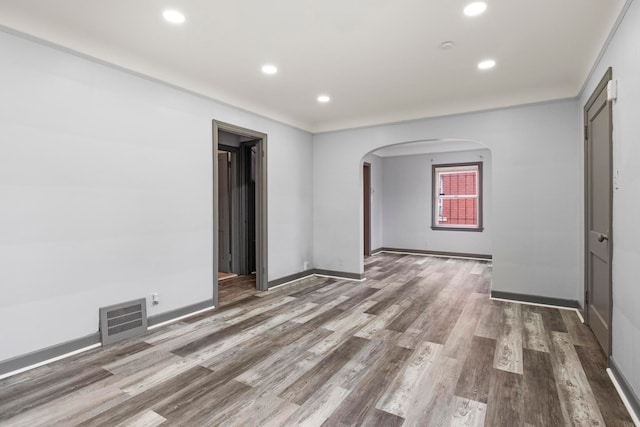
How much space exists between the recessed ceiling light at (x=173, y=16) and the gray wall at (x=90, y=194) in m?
0.94

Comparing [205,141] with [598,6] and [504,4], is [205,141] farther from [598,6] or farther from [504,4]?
[598,6]

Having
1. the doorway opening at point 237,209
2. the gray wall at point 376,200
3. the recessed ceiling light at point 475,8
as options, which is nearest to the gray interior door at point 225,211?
the doorway opening at point 237,209

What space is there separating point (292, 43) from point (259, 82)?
101cm

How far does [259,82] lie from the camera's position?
3760mm

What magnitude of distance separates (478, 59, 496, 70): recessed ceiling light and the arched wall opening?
3.93 metres

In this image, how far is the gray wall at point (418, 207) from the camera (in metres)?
7.38

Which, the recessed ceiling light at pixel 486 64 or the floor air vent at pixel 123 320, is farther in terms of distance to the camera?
the recessed ceiling light at pixel 486 64

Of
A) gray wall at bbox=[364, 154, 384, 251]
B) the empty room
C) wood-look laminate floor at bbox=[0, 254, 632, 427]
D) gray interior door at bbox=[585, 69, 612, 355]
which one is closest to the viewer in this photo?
wood-look laminate floor at bbox=[0, 254, 632, 427]

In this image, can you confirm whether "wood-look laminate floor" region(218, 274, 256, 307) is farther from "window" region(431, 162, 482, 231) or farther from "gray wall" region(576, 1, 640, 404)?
"window" region(431, 162, 482, 231)

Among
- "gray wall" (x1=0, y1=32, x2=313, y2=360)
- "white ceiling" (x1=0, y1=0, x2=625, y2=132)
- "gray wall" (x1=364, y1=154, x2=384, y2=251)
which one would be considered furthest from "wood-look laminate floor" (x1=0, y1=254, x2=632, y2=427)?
"gray wall" (x1=364, y1=154, x2=384, y2=251)

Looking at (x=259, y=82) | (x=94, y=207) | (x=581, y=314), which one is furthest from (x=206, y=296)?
(x=581, y=314)

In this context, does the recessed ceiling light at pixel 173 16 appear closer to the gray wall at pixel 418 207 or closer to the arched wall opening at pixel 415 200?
the arched wall opening at pixel 415 200

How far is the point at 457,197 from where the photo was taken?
782 centimetres

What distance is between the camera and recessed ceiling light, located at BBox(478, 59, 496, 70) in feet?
10.5
